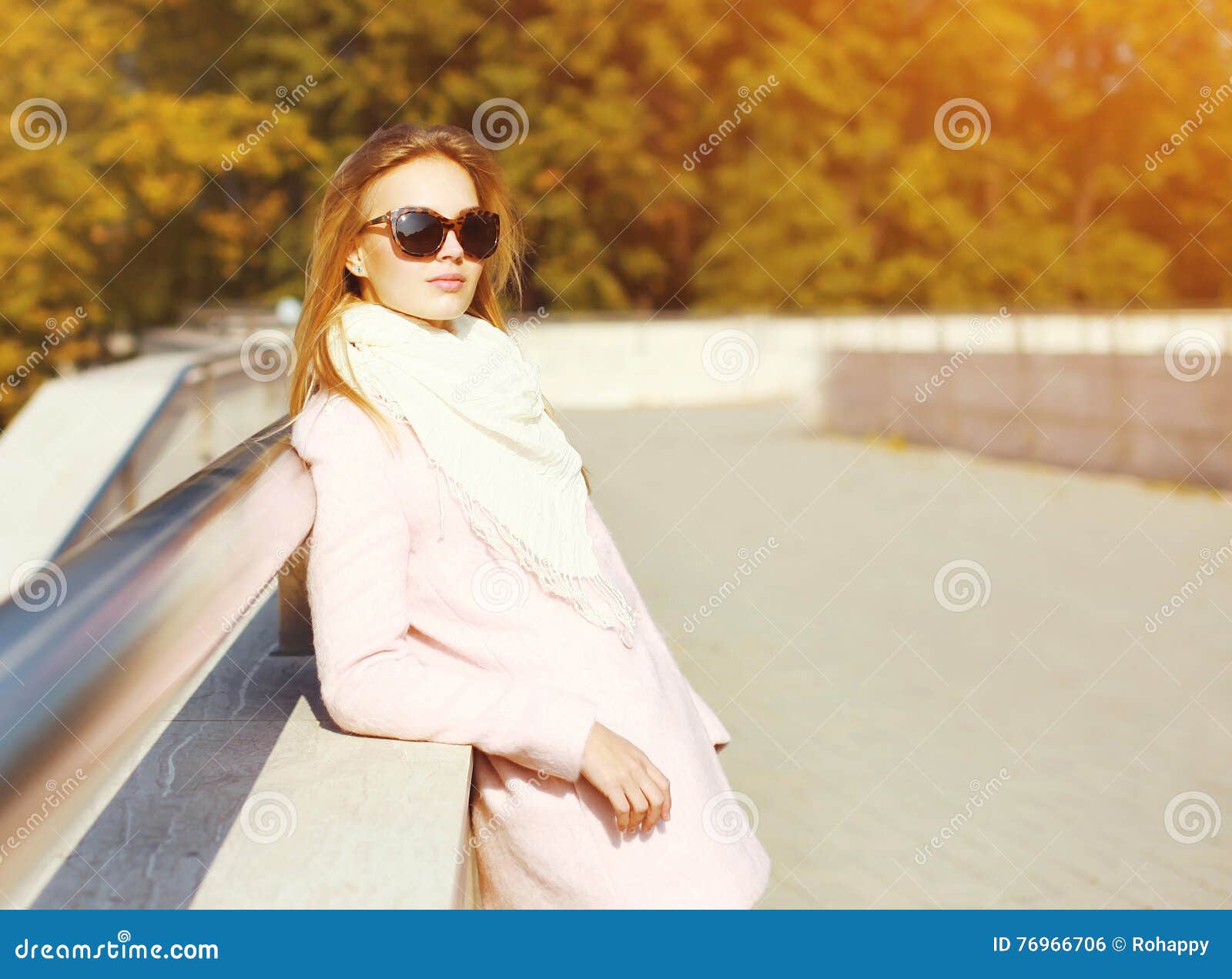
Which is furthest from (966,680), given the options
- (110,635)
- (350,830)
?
(110,635)

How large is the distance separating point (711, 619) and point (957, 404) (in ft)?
32.6

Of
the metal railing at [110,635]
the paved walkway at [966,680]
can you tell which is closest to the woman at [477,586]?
the metal railing at [110,635]

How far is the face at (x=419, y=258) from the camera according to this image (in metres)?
2.21

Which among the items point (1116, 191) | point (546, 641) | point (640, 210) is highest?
point (1116, 191)

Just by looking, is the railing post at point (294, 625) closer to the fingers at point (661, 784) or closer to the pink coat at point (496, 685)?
the pink coat at point (496, 685)

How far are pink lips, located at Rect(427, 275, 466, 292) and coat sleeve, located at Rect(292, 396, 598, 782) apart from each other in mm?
326

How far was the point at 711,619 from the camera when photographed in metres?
7.67

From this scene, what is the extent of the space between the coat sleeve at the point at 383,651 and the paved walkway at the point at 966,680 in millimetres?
2259

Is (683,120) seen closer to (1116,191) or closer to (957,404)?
(1116,191)

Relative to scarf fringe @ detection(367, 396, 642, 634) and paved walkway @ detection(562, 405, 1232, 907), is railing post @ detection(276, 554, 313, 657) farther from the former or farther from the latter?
paved walkway @ detection(562, 405, 1232, 907)

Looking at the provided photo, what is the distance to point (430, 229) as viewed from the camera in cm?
220

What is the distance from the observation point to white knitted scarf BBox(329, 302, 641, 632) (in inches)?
81.4

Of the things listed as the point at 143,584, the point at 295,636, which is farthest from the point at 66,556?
the point at 295,636

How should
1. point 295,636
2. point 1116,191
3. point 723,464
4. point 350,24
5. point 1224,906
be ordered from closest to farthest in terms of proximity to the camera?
point 295,636
point 1224,906
point 723,464
point 350,24
point 1116,191
